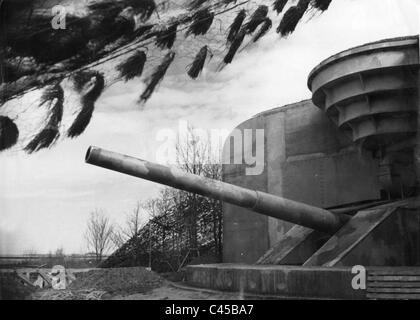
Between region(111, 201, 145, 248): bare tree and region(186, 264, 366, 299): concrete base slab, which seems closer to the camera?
→ region(186, 264, 366, 299): concrete base slab

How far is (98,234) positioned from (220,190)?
1.25 meters

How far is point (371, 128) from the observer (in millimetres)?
6434

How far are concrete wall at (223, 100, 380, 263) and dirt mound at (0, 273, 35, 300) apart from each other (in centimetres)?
309

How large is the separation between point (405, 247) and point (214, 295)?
201 centimetres

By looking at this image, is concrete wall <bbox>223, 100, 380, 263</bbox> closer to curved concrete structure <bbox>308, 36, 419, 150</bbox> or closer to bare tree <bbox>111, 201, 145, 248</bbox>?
curved concrete structure <bbox>308, 36, 419, 150</bbox>

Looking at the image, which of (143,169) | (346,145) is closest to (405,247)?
(346,145)

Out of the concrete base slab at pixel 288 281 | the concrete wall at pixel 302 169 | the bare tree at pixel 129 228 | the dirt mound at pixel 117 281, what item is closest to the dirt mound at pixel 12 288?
the dirt mound at pixel 117 281

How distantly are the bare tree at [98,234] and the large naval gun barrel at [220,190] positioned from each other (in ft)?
1.75

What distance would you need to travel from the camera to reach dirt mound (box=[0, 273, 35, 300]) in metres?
4.52

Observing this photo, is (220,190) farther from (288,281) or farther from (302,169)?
(302,169)

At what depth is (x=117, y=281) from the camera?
16.0 feet

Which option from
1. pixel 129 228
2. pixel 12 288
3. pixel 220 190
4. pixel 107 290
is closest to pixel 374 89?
pixel 220 190

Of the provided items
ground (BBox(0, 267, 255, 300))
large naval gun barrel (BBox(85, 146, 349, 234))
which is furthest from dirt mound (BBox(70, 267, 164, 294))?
large naval gun barrel (BBox(85, 146, 349, 234))
